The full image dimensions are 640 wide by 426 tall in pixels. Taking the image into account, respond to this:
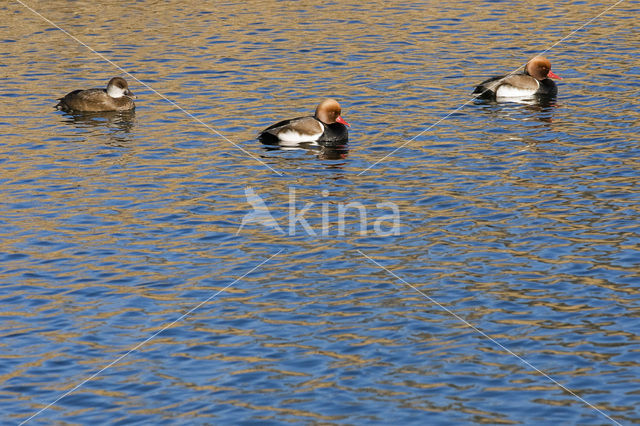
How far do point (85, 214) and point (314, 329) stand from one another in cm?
533

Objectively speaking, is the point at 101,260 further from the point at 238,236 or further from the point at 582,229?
the point at 582,229

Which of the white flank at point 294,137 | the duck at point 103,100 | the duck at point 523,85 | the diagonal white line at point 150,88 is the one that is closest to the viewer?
the diagonal white line at point 150,88

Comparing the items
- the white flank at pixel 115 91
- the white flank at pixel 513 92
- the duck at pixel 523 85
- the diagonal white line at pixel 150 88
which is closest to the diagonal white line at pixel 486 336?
the diagonal white line at pixel 150 88

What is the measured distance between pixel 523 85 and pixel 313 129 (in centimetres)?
510

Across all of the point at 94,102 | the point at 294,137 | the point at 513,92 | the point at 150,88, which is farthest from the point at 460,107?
the point at 94,102

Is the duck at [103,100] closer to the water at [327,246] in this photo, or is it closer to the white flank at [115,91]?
the white flank at [115,91]

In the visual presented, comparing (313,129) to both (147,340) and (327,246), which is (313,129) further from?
(147,340)

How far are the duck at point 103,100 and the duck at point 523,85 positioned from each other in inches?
286

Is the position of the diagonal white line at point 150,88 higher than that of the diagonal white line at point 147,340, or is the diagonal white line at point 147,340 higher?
the diagonal white line at point 150,88

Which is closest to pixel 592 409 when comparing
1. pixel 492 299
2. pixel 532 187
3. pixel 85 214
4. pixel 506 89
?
pixel 492 299

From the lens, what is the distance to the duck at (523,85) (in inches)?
806

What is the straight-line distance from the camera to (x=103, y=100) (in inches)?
817

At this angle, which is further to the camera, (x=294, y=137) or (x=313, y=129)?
(x=313, y=129)

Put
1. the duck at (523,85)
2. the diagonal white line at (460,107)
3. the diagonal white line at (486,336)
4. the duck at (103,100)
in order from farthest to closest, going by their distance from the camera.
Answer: the duck at (103,100)
the duck at (523,85)
the diagonal white line at (460,107)
the diagonal white line at (486,336)
